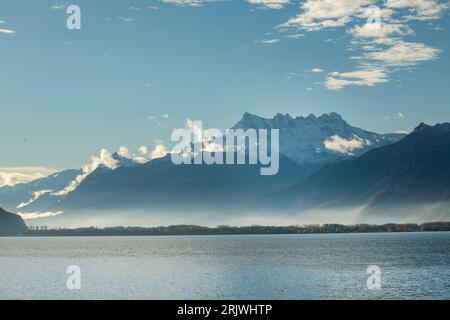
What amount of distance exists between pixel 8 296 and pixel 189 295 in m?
A: 36.8

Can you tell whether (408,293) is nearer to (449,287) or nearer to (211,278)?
(449,287)

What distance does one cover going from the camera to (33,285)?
524 feet

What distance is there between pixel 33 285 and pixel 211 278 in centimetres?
4514
